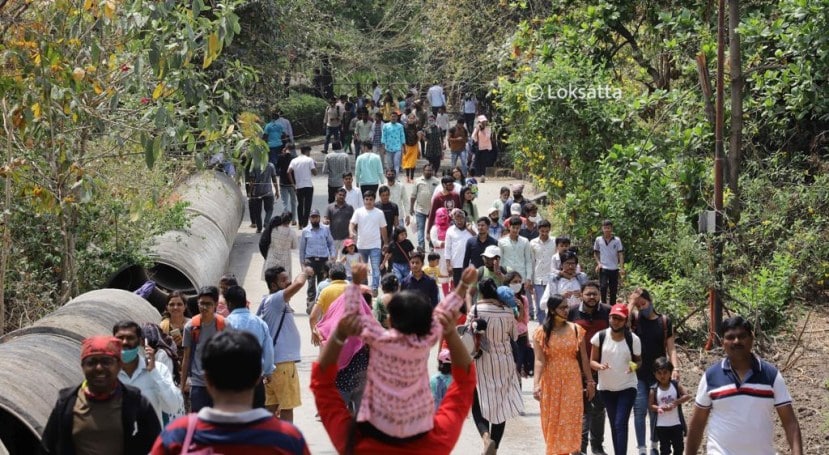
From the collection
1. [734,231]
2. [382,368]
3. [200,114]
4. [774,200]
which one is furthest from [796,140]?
[382,368]

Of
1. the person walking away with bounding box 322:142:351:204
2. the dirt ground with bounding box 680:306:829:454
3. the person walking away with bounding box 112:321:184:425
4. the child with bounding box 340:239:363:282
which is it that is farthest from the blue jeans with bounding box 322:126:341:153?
the person walking away with bounding box 112:321:184:425

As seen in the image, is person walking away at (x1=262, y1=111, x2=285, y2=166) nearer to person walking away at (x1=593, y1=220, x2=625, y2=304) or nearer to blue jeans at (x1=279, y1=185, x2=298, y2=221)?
blue jeans at (x1=279, y1=185, x2=298, y2=221)

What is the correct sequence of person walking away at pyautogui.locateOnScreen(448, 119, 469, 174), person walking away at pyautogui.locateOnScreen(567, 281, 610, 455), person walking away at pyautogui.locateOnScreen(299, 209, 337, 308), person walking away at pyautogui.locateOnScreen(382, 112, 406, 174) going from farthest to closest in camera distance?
person walking away at pyautogui.locateOnScreen(448, 119, 469, 174) → person walking away at pyautogui.locateOnScreen(382, 112, 406, 174) → person walking away at pyautogui.locateOnScreen(299, 209, 337, 308) → person walking away at pyautogui.locateOnScreen(567, 281, 610, 455)

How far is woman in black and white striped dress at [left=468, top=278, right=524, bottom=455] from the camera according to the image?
9.82 meters

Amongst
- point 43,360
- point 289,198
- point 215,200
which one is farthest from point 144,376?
point 289,198

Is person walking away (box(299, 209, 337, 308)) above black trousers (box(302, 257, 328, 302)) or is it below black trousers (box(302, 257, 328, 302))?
above

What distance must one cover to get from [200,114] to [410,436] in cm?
654

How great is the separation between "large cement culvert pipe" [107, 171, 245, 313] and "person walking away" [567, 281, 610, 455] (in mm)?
5174

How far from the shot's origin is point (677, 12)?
18.4 meters

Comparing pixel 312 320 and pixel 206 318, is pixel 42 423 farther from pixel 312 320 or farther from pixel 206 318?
pixel 312 320

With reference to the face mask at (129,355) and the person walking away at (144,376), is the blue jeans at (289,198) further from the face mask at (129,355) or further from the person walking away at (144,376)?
the face mask at (129,355)

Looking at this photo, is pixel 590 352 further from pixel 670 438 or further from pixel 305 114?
pixel 305 114

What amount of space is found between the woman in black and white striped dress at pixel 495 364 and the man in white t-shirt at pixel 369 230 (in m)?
6.92

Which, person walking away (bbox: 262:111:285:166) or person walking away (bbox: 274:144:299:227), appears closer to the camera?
person walking away (bbox: 274:144:299:227)
